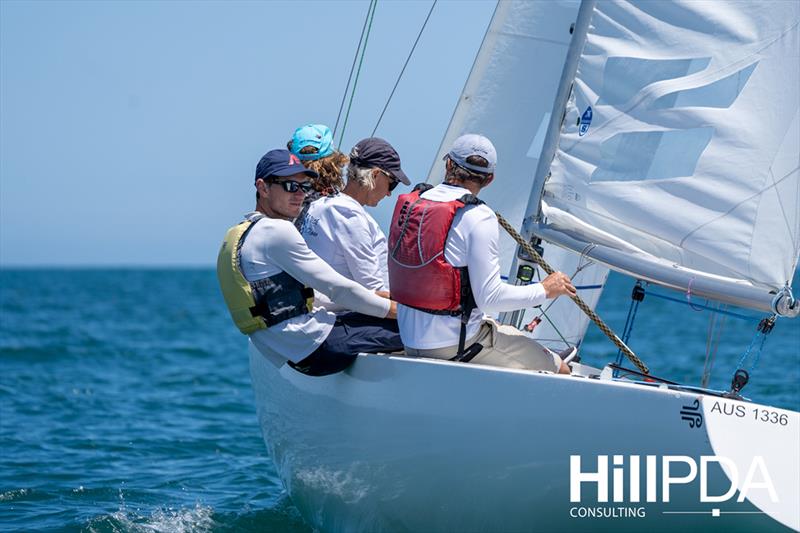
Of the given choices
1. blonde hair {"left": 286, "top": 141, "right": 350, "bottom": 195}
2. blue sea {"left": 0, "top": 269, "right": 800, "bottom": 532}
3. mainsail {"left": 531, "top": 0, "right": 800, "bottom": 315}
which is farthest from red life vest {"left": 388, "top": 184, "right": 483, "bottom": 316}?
blue sea {"left": 0, "top": 269, "right": 800, "bottom": 532}

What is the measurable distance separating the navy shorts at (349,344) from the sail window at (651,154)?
45.3 inches

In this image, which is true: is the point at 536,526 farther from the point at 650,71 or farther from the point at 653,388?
the point at 650,71

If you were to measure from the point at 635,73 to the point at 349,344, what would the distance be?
1.63 m

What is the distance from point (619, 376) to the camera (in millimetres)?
4531

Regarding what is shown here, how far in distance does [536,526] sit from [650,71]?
1.95 meters

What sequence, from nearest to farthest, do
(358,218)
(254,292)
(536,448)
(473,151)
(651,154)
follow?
(536,448), (473,151), (254,292), (358,218), (651,154)

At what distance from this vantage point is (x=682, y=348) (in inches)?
620

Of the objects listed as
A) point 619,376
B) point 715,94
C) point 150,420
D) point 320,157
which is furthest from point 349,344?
point 150,420

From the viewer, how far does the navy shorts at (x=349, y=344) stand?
13.0 ft

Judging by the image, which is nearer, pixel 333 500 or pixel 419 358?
pixel 419 358

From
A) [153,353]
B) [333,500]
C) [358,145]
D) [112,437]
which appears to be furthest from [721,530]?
[153,353]

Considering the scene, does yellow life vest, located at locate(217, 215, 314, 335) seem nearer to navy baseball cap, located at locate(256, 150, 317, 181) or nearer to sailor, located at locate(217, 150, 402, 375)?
sailor, located at locate(217, 150, 402, 375)

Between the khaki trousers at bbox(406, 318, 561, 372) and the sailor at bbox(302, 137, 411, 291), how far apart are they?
442 millimetres

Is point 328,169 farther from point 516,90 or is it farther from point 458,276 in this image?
point 516,90
